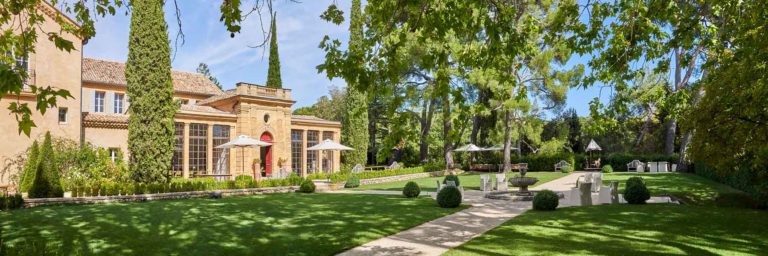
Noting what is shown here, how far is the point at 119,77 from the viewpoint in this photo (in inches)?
1179

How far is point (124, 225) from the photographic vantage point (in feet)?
34.3

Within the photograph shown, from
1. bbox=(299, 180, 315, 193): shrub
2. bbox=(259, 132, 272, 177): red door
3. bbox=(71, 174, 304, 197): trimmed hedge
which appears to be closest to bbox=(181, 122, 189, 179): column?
bbox=(259, 132, 272, 177): red door

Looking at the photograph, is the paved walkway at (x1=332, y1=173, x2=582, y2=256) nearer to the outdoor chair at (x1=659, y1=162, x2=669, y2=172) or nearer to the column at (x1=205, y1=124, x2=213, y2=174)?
the column at (x1=205, y1=124, x2=213, y2=174)

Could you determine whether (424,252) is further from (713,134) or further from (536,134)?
(536,134)

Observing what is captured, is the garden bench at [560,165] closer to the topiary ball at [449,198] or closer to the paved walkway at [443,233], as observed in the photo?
the paved walkway at [443,233]

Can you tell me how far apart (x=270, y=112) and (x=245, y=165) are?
386 cm

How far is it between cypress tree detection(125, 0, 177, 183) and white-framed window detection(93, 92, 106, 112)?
9049 mm

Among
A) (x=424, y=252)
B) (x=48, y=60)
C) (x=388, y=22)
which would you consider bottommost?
(x=424, y=252)

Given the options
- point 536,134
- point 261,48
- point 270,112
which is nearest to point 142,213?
point 261,48

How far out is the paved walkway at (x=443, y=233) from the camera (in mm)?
8039

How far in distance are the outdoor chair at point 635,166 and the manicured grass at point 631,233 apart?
72.2 feet

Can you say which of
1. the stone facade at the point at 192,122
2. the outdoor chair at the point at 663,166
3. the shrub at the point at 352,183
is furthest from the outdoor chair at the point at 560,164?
the shrub at the point at 352,183

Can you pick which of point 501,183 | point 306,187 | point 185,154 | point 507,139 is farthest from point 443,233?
point 507,139

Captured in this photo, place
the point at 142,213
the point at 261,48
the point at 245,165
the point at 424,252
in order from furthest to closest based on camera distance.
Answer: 1. the point at 245,165
2. the point at 142,213
3. the point at 424,252
4. the point at 261,48
